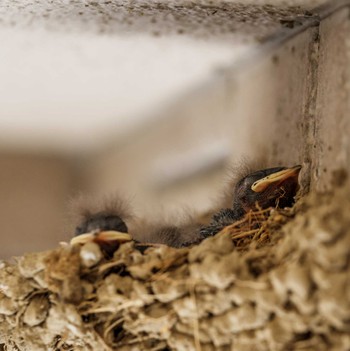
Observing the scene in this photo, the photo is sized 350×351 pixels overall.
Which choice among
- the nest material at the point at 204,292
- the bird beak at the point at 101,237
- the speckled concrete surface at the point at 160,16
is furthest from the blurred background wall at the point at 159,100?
the bird beak at the point at 101,237

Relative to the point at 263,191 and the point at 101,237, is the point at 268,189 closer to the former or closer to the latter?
the point at 263,191

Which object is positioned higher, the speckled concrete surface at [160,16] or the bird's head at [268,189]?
the speckled concrete surface at [160,16]

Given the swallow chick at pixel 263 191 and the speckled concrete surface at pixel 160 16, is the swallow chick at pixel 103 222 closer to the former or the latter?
the swallow chick at pixel 263 191

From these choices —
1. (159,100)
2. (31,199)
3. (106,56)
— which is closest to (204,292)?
(106,56)

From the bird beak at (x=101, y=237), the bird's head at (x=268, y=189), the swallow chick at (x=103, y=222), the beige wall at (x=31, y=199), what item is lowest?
the beige wall at (x=31, y=199)

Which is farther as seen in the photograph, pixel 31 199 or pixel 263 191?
pixel 31 199

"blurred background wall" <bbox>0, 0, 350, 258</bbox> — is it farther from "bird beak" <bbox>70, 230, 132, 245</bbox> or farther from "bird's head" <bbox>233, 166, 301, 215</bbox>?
"bird beak" <bbox>70, 230, 132, 245</bbox>
